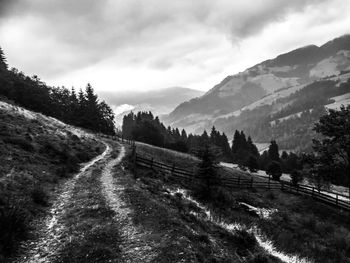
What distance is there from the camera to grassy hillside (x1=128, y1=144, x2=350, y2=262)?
36.4ft

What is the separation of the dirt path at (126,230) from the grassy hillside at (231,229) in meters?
0.61

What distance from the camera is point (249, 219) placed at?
19.0 meters

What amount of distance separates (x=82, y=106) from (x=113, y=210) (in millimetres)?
73095

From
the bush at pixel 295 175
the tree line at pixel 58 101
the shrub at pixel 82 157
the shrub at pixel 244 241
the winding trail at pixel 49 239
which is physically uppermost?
the tree line at pixel 58 101

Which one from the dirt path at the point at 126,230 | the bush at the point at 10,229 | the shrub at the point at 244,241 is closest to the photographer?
the bush at the point at 10,229

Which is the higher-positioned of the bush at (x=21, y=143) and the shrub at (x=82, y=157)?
the bush at (x=21, y=143)

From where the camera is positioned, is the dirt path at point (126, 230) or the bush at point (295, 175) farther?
the bush at point (295, 175)

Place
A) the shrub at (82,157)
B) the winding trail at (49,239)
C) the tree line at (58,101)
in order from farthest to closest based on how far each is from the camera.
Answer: the tree line at (58,101)
the shrub at (82,157)
the winding trail at (49,239)

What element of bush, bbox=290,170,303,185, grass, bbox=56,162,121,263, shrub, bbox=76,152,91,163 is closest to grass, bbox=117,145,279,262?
grass, bbox=56,162,121,263

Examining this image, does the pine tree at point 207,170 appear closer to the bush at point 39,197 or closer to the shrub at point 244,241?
the shrub at point 244,241

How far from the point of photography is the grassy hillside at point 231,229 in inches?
437

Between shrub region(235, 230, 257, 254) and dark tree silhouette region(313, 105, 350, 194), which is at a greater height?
dark tree silhouette region(313, 105, 350, 194)

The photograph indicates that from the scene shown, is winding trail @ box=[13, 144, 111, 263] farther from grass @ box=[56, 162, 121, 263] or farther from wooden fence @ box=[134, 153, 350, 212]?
wooden fence @ box=[134, 153, 350, 212]

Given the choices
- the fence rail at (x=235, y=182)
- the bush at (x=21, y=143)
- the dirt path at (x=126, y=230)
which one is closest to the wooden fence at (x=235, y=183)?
the fence rail at (x=235, y=182)
